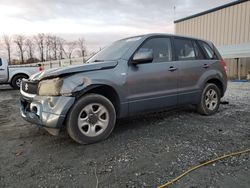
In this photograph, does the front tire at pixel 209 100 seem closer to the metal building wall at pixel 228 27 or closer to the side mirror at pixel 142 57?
the side mirror at pixel 142 57

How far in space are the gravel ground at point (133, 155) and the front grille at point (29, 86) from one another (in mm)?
788

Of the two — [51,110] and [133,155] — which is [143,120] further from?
[51,110]

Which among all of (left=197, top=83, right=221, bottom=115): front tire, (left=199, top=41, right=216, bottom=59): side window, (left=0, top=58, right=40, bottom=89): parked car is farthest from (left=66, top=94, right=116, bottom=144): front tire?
(left=0, top=58, right=40, bottom=89): parked car

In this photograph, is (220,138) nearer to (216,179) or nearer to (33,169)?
(216,179)

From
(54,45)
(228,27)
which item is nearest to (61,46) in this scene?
(54,45)

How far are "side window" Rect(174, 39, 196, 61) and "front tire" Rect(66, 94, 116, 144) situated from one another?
188 cm

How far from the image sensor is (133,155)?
9.78ft

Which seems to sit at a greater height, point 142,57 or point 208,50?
point 208,50

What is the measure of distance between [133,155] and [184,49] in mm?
2626

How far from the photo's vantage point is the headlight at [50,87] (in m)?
3.14

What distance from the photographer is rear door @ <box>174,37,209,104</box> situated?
4422 mm

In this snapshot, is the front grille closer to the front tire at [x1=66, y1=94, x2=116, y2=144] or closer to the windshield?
the front tire at [x1=66, y1=94, x2=116, y2=144]

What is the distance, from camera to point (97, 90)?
356cm

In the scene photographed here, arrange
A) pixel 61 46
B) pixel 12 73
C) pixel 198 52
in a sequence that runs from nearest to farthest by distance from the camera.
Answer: pixel 198 52
pixel 12 73
pixel 61 46
